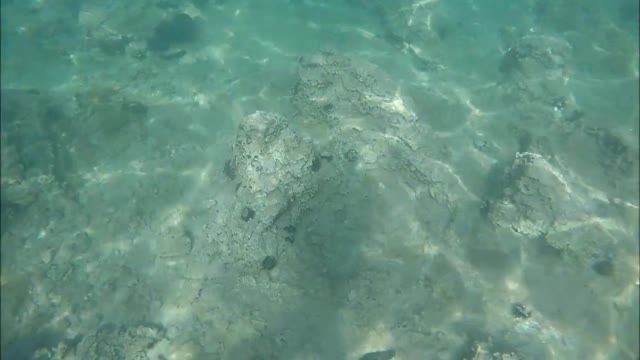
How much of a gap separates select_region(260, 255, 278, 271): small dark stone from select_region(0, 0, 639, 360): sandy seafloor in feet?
0.12

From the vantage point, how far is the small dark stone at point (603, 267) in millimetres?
7398

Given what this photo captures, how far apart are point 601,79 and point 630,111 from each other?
124cm

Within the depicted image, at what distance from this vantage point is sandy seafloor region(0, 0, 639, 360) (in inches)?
255

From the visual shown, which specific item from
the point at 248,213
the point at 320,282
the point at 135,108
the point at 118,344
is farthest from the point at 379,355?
the point at 135,108

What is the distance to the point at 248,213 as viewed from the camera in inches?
268

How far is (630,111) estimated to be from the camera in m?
10.6

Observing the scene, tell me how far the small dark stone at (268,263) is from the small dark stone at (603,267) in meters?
4.93

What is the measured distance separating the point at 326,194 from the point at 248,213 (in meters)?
1.14

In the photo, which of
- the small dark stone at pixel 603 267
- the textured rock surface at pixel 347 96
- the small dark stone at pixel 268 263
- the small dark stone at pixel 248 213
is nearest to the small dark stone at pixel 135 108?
the textured rock surface at pixel 347 96

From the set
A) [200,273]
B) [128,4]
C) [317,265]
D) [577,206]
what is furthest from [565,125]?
[128,4]

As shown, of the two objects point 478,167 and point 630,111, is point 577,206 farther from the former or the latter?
point 630,111

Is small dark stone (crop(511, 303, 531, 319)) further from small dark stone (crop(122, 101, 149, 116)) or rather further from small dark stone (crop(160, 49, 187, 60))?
small dark stone (crop(160, 49, 187, 60))

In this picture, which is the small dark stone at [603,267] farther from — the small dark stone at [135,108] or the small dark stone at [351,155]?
the small dark stone at [135,108]

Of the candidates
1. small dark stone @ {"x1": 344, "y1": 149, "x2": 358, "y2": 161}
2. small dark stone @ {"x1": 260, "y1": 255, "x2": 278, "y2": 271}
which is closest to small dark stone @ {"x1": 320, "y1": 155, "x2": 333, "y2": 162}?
small dark stone @ {"x1": 344, "y1": 149, "x2": 358, "y2": 161}
